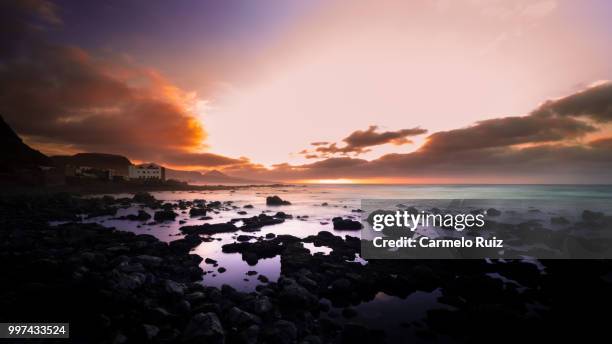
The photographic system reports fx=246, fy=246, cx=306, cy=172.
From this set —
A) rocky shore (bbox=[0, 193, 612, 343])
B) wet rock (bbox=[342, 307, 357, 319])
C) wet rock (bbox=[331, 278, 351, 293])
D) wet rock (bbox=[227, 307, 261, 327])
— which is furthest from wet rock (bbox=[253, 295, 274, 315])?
wet rock (bbox=[331, 278, 351, 293])

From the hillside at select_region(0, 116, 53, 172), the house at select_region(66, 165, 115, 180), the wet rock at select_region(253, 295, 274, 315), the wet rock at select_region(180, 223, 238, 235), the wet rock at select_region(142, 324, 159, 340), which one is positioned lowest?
the wet rock at select_region(180, 223, 238, 235)

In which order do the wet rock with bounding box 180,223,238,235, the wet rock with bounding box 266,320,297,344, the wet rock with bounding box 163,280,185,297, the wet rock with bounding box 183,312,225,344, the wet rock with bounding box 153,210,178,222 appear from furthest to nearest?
1. the wet rock with bounding box 153,210,178,222
2. the wet rock with bounding box 180,223,238,235
3. the wet rock with bounding box 163,280,185,297
4. the wet rock with bounding box 266,320,297,344
5. the wet rock with bounding box 183,312,225,344

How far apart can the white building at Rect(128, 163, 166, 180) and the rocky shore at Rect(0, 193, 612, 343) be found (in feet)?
340

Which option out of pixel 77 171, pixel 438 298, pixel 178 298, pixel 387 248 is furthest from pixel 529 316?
pixel 77 171

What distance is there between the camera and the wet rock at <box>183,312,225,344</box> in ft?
22.0

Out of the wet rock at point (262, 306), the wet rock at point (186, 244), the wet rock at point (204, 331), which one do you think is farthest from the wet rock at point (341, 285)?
the wet rock at point (186, 244)

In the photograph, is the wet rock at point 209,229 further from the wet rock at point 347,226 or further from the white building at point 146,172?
the white building at point 146,172

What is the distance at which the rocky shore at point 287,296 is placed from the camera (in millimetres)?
7605

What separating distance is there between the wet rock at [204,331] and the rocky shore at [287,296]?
3 cm

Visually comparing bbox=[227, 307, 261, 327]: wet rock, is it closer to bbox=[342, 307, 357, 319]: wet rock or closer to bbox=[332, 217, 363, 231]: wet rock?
bbox=[342, 307, 357, 319]: wet rock

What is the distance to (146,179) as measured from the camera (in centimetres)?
10506

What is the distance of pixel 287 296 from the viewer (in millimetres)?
9547

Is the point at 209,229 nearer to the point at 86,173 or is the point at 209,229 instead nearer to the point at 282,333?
the point at 282,333

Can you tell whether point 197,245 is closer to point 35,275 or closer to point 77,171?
point 35,275
